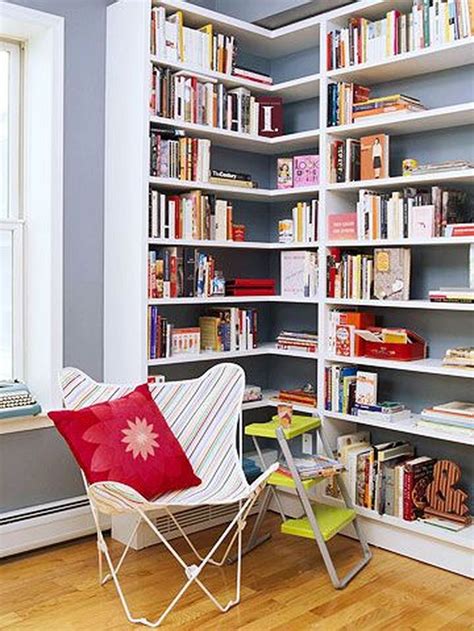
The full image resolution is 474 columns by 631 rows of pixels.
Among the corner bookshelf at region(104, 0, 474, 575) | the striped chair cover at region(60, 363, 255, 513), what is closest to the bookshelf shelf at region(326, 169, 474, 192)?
the corner bookshelf at region(104, 0, 474, 575)

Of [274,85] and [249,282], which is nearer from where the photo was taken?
[249,282]

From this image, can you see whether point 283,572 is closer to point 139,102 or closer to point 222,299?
point 222,299

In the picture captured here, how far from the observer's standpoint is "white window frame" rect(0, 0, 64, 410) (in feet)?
11.4

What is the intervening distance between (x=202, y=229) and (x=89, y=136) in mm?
684

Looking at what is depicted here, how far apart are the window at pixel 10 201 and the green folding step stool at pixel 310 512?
1263 mm

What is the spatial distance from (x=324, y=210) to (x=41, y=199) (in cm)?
134

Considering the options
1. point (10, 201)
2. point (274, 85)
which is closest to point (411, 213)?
point (274, 85)

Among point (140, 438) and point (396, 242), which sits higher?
point (396, 242)

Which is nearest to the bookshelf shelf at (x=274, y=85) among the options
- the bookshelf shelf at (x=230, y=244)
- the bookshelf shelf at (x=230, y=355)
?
the bookshelf shelf at (x=230, y=244)

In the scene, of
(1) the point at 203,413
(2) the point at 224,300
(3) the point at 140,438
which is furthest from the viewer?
(2) the point at 224,300

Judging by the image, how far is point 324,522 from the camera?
3270 mm

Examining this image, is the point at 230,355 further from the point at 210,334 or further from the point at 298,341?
the point at 298,341

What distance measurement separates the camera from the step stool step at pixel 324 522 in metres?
3.18

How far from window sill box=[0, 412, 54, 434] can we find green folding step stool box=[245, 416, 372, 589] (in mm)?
935
